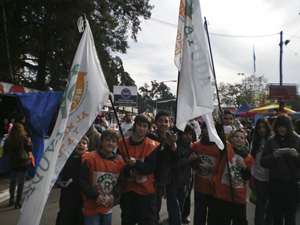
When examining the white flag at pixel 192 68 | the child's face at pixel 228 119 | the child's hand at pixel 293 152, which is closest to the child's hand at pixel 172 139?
the white flag at pixel 192 68

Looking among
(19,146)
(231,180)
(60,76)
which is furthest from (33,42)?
(231,180)

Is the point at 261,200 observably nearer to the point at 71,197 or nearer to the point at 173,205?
the point at 173,205

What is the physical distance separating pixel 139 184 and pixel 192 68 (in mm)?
1611

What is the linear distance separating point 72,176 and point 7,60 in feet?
Answer: 42.3

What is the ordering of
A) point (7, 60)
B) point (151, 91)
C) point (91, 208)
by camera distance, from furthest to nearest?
point (151, 91), point (7, 60), point (91, 208)

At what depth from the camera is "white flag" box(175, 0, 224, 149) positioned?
8.80 ft

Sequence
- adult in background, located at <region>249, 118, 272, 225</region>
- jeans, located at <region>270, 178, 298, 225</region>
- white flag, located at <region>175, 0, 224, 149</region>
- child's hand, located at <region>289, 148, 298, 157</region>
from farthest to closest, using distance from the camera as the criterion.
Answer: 1. adult in background, located at <region>249, 118, 272, 225</region>
2. jeans, located at <region>270, 178, 298, 225</region>
3. child's hand, located at <region>289, 148, 298, 157</region>
4. white flag, located at <region>175, 0, 224, 149</region>

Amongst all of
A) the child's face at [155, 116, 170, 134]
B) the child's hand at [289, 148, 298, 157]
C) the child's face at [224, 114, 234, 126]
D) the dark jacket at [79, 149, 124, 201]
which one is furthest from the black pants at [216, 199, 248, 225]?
the child's face at [224, 114, 234, 126]

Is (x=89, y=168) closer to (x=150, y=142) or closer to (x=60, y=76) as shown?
(x=150, y=142)

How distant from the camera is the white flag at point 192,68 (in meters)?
2.68

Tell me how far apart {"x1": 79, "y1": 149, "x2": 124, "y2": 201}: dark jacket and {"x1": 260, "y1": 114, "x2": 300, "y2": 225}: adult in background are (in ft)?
6.61

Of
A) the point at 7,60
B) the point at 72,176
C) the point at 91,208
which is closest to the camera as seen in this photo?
the point at 91,208

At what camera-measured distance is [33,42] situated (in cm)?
1547

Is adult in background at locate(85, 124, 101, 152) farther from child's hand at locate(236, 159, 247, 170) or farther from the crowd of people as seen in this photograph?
child's hand at locate(236, 159, 247, 170)
